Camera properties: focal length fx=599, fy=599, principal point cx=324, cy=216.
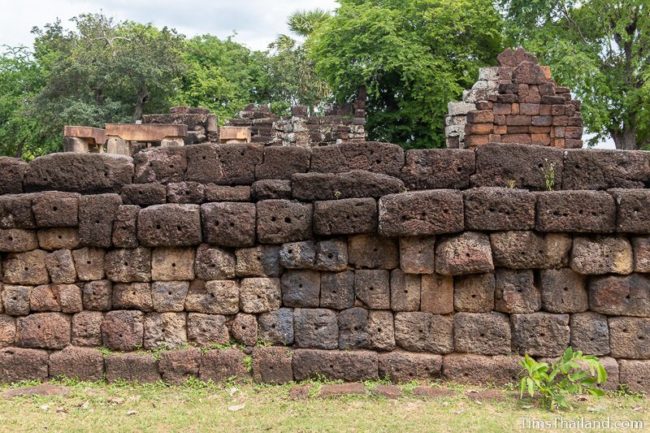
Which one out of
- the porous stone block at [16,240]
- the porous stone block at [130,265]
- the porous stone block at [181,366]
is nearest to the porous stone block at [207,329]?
the porous stone block at [181,366]

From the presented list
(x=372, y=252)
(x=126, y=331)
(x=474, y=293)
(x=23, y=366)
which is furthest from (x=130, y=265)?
(x=474, y=293)

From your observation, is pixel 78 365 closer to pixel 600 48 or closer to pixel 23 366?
pixel 23 366

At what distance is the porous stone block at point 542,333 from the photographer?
6.30m

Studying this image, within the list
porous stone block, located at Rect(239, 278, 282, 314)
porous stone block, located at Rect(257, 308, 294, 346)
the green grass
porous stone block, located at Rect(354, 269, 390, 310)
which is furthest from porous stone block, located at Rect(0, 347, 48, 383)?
porous stone block, located at Rect(354, 269, 390, 310)

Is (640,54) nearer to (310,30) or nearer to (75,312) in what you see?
(310,30)

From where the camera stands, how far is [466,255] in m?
6.23

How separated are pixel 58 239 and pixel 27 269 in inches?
20.6

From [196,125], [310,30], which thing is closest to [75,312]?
[196,125]

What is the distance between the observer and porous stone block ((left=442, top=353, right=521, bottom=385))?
20.6 ft

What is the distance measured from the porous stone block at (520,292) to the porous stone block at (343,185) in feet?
4.89

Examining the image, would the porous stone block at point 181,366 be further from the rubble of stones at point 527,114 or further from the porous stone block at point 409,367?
the rubble of stones at point 527,114

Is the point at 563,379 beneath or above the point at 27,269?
beneath

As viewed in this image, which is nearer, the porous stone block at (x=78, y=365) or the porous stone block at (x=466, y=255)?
the porous stone block at (x=466, y=255)

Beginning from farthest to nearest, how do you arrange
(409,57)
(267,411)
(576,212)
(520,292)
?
(409,57)
(520,292)
(576,212)
(267,411)
